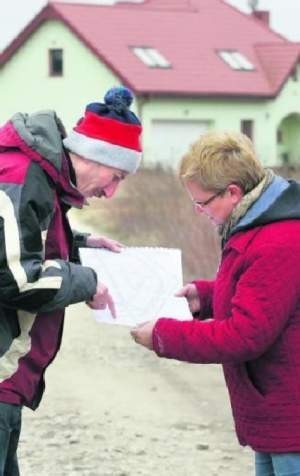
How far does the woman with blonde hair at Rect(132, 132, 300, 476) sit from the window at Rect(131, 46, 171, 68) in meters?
41.4

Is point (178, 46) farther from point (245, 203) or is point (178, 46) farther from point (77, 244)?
point (245, 203)

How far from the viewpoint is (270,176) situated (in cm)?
422

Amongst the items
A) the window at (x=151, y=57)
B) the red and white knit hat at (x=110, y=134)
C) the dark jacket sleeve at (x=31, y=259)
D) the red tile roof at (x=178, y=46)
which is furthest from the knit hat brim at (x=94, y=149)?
the window at (x=151, y=57)

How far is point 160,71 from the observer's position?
4506 centimetres

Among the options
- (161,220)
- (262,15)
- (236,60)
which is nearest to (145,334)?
(161,220)

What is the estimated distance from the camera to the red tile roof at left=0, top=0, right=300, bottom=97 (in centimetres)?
4506

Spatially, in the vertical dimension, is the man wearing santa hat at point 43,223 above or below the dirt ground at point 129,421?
above

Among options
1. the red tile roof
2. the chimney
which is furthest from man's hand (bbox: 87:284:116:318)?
the chimney

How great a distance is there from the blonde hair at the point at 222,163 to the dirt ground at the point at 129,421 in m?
3.26

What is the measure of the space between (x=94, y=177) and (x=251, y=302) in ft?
2.66

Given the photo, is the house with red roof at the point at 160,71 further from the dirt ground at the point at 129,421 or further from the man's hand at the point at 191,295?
the man's hand at the point at 191,295

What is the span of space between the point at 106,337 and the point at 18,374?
24.2ft

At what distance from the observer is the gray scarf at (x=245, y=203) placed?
4.15 meters

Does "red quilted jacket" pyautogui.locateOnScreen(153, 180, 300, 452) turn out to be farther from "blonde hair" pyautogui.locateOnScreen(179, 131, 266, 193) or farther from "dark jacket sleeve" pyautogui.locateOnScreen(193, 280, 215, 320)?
"dark jacket sleeve" pyautogui.locateOnScreen(193, 280, 215, 320)
